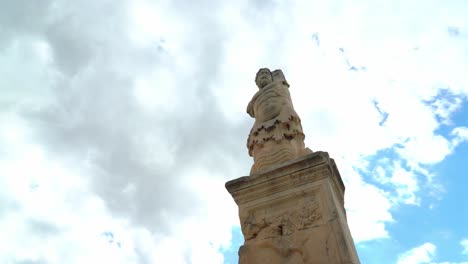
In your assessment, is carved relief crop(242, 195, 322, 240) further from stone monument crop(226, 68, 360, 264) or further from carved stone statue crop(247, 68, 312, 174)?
carved stone statue crop(247, 68, 312, 174)

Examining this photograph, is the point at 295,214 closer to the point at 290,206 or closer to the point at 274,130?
the point at 290,206

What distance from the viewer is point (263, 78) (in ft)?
22.3

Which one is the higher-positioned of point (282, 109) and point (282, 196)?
point (282, 109)

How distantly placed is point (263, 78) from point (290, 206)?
304 cm

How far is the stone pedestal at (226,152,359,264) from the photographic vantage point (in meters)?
3.86

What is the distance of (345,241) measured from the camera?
3760mm

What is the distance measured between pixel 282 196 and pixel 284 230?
1.35 feet

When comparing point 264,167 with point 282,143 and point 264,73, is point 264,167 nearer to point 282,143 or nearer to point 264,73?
point 282,143

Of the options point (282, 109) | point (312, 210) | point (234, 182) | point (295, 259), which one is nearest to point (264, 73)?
point (282, 109)

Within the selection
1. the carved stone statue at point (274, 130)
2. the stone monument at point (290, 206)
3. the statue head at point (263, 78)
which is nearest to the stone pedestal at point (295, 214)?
the stone monument at point (290, 206)

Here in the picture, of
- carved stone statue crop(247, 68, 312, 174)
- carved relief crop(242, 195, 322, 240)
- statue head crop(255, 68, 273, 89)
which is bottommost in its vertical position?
carved relief crop(242, 195, 322, 240)

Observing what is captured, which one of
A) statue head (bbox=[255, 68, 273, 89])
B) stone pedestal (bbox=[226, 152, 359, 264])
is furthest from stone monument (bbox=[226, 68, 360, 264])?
statue head (bbox=[255, 68, 273, 89])

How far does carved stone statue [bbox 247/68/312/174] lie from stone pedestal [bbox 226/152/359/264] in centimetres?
48

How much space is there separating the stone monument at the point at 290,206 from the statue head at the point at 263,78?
163 centimetres
